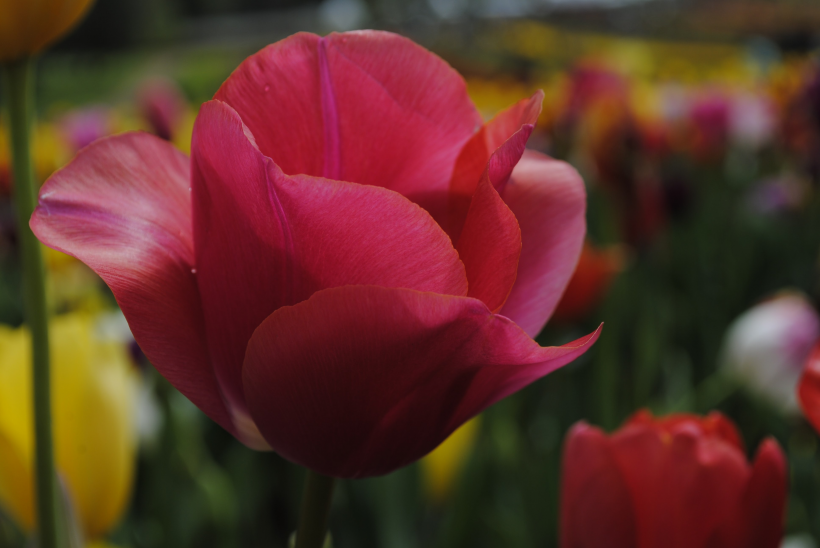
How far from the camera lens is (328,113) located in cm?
23

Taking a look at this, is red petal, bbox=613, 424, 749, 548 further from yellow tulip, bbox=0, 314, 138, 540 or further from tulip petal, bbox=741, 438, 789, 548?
yellow tulip, bbox=0, 314, 138, 540

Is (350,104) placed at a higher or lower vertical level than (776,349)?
higher

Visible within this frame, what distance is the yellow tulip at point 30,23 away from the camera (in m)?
0.27

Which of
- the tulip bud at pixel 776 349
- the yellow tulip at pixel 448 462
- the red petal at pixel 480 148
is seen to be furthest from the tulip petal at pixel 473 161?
the tulip bud at pixel 776 349

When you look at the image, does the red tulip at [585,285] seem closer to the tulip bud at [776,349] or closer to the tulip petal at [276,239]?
the tulip bud at [776,349]

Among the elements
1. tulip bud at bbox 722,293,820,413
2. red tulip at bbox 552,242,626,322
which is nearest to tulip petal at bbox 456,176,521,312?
red tulip at bbox 552,242,626,322

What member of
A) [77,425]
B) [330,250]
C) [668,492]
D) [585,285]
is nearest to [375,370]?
[330,250]

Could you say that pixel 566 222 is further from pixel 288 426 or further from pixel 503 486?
pixel 503 486

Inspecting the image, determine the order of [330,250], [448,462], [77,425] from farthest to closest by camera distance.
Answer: [448,462], [77,425], [330,250]

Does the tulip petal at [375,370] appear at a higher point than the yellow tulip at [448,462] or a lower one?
higher

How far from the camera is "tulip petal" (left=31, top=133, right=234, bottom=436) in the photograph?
20 cm

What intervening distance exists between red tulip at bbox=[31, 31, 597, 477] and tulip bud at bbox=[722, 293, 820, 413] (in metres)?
0.66

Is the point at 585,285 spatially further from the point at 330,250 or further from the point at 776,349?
the point at 330,250

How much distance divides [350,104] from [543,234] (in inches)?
2.9
